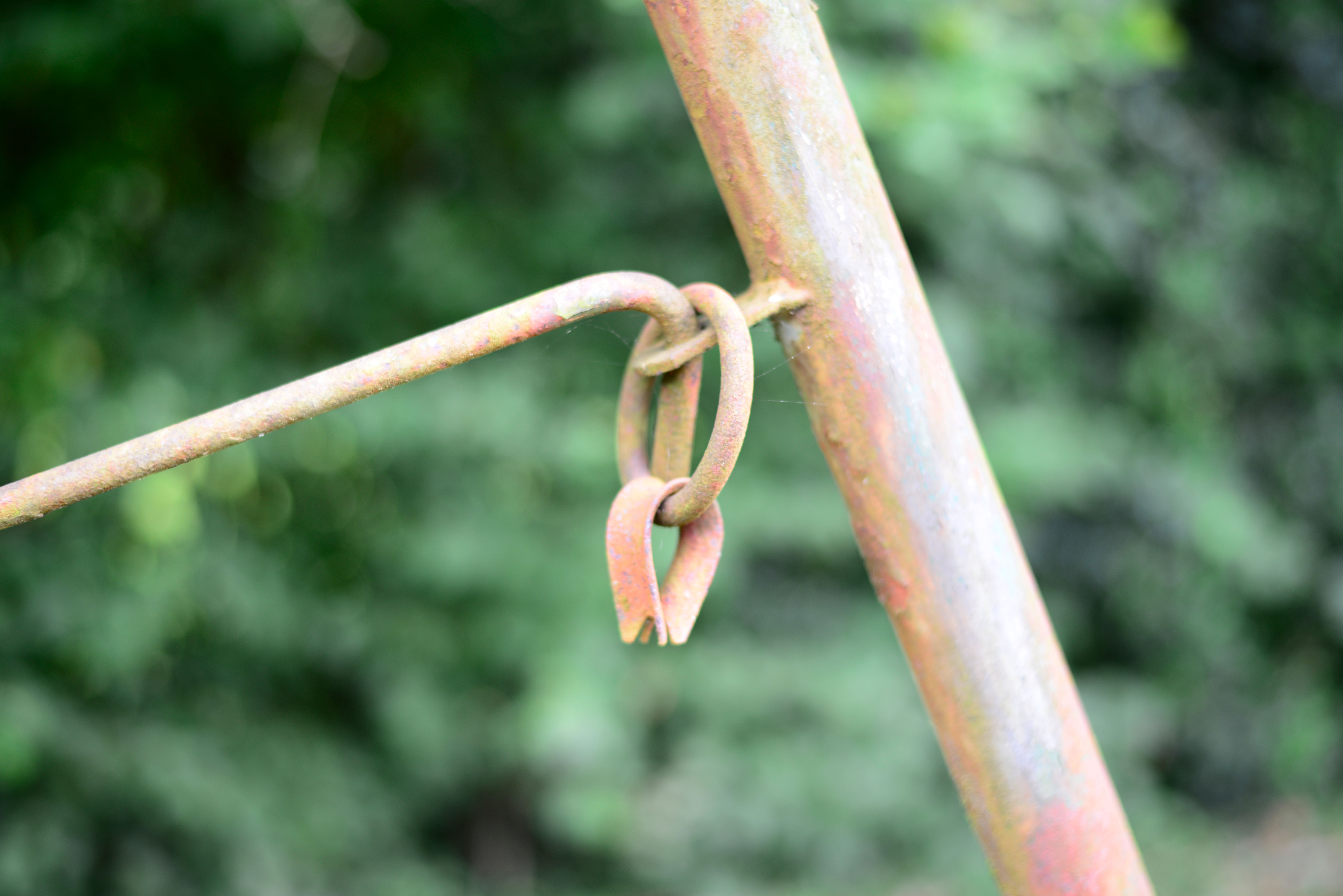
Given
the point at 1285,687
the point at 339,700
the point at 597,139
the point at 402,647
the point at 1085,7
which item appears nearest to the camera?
the point at 1085,7

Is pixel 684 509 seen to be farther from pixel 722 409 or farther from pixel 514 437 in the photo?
pixel 514 437

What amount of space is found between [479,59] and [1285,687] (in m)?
2.30

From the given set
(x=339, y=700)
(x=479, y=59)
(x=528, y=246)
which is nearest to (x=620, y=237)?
(x=528, y=246)

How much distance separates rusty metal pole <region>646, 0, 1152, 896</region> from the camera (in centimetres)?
39

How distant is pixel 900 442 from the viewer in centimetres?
41

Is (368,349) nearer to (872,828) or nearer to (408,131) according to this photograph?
(408,131)

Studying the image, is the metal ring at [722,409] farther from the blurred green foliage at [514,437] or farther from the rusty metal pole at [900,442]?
the blurred green foliage at [514,437]

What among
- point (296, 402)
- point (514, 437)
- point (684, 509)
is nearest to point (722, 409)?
point (684, 509)

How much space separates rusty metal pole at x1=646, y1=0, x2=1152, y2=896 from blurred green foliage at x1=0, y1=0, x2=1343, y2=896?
854 mm

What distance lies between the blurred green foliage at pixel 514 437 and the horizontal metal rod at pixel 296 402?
3.01 ft

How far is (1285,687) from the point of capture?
2.26m

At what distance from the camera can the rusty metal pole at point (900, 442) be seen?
1.29 ft

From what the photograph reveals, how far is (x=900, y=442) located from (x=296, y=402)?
252mm

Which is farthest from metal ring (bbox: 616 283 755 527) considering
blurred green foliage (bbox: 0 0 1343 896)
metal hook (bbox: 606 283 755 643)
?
blurred green foliage (bbox: 0 0 1343 896)
